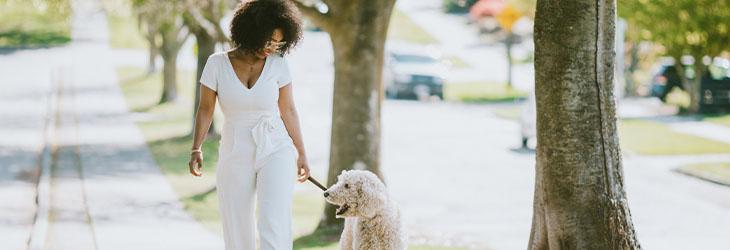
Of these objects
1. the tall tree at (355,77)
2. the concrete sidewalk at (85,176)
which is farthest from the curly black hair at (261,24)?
the tall tree at (355,77)

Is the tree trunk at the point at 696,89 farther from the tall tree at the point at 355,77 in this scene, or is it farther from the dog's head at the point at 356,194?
the dog's head at the point at 356,194

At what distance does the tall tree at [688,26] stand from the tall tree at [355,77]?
19.3 metres

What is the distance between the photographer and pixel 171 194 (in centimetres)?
1596

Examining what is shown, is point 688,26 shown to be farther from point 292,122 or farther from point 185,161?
point 292,122

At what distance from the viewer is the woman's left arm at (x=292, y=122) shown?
22.5ft

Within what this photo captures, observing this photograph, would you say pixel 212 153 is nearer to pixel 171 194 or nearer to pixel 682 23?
pixel 171 194

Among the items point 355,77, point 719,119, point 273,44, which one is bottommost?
point 719,119

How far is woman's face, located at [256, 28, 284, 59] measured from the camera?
6.68 m

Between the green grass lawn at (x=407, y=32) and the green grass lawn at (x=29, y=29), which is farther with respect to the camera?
the green grass lawn at (x=407, y=32)

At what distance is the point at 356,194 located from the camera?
6.87 meters

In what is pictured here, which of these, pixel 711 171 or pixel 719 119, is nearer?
pixel 711 171

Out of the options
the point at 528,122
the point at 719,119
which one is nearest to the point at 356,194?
the point at 528,122

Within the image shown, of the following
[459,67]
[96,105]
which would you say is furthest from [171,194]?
[459,67]

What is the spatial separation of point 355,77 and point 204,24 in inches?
416
